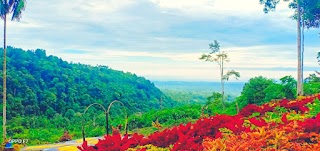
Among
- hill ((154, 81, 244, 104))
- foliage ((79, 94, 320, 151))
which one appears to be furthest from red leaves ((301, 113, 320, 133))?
hill ((154, 81, 244, 104))

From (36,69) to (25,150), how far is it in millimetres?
26987

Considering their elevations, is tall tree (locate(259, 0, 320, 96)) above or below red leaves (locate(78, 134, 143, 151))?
above

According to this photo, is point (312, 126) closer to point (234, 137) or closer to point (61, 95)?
point (234, 137)

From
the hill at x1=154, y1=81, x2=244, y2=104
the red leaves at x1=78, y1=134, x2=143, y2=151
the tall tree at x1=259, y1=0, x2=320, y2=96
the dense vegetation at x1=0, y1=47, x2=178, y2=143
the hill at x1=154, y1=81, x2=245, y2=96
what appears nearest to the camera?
the red leaves at x1=78, y1=134, x2=143, y2=151

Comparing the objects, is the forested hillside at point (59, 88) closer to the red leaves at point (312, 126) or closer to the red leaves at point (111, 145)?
the red leaves at point (111, 145)

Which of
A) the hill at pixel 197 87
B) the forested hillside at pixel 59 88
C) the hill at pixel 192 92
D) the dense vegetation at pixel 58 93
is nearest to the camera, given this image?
the dense vegetation at pixel 58 93

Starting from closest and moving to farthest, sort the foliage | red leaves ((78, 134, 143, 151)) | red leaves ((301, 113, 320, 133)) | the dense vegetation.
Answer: the foliage
red leaves ((301, 113, 320, 133))
red leaves ((78, 134, 143, 151))
the dense vegetation

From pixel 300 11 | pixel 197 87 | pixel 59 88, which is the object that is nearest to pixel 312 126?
pixel 300 11

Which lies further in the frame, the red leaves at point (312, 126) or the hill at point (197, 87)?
the hill at point (197, 87)

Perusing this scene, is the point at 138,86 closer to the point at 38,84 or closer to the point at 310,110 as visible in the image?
the point at 38,84

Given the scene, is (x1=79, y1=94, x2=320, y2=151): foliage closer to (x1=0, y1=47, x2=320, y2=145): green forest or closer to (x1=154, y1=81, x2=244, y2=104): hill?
(x1=0, y1=47, x2=320, y2=145): green forest

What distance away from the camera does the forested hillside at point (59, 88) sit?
2944 centimetres

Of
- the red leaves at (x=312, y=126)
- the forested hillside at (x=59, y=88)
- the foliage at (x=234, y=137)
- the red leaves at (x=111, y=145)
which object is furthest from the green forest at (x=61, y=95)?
the red leaves at (x=312, y=126)

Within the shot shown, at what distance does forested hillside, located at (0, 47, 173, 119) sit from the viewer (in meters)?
29.4
